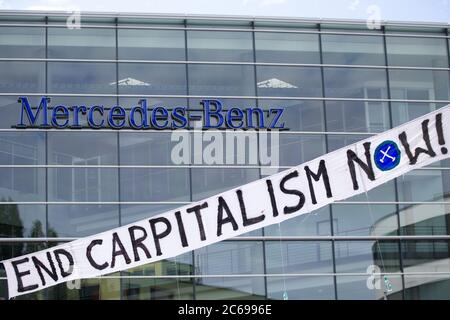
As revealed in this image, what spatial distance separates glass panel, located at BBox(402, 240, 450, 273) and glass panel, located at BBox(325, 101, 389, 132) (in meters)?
3.49

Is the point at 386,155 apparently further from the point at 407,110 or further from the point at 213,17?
the point at 213,17

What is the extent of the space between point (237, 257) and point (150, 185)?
10.2 feet

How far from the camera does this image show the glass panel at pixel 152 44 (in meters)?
25.9

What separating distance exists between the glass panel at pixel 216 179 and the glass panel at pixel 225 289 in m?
2.35

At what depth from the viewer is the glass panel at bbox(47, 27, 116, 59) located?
1006 inches

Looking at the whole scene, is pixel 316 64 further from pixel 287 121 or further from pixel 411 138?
pixel 411 138

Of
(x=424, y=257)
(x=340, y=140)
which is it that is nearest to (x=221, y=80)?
(x=340, y=140)

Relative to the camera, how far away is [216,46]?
2606cm

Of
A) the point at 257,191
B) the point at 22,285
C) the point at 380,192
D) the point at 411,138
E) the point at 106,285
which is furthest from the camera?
the point at 380,192

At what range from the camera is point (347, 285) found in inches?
969

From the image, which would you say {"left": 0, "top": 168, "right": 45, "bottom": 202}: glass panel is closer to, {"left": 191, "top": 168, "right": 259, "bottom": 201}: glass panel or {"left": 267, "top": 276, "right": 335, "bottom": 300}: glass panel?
{"left": 191, "top": 168, "right": 259, "bottom": 201}: glass panel

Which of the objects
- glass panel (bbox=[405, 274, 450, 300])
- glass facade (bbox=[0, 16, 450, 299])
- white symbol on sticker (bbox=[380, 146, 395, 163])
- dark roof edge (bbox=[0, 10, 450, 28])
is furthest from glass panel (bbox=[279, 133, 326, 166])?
white symbol on sticker (bbox=[380, 146, 395, 163])

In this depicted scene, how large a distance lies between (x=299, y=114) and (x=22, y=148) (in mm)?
7851

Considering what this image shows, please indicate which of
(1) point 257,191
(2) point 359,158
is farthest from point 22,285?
(2) point 359,158
